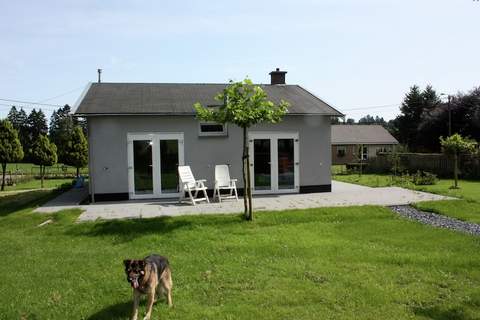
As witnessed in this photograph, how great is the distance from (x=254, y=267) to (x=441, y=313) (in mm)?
2695

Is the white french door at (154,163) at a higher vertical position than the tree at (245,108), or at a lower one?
lower

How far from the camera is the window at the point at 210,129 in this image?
1452 centimetres

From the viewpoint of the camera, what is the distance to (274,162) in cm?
1503

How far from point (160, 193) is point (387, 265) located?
8.98 meters

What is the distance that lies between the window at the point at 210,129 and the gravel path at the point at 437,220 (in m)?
5.87

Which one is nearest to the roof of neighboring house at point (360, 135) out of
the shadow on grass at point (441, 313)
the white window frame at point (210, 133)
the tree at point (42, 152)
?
the tree at point (42, 152)

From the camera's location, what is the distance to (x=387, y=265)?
21.8 ft

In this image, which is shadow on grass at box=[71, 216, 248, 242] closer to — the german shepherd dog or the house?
the german shepherd dog

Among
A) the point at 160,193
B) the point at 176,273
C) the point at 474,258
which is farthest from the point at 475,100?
the point at 176,273

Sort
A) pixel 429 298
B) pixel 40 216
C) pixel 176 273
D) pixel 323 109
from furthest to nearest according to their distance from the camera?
pixel 323 109 → pixel 40 216 → pixel 176 273 → pixel 429 298

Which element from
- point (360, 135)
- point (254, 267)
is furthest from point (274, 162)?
point (360, 135)

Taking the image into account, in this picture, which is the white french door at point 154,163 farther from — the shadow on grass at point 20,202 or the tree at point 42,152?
the tree at point 42,152

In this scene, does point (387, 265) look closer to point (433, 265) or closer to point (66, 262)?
point (433, 265)

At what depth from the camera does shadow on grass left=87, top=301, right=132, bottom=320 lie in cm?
486
